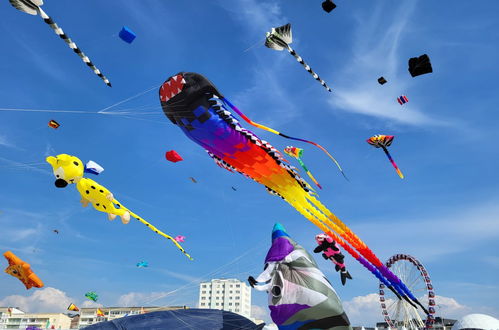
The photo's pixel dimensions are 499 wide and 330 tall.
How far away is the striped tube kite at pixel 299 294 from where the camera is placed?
908 cm

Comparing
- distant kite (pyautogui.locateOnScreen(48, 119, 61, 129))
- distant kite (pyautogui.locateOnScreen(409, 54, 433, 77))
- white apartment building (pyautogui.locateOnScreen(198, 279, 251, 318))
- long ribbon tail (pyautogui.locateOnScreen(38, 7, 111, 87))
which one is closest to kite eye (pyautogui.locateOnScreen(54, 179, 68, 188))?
distant kite (pyautogui.locateOnScreen(48, 119, 61, 129))

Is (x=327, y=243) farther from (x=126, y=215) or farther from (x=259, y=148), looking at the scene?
(x=126, y=215)

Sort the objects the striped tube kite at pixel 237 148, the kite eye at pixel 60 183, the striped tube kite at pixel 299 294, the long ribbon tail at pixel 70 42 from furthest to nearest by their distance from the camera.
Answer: the kite eye at pixel 60 183
the striped tube kite at pixel 237 148
the long ribbon tail at pixel 70 42
the striped tube kite at pixel 299 294

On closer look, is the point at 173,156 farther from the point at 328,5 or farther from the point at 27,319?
the point at 27,319

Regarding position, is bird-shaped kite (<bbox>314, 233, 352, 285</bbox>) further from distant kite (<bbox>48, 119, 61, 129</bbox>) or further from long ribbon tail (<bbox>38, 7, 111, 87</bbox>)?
distant kite (<bbox>48, 119, 61, 129</bbox>)

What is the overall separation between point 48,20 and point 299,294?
404 inches

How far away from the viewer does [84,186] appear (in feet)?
54.6

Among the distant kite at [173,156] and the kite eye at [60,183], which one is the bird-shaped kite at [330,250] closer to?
the distant kite at [173,156]

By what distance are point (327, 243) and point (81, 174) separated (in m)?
11.3

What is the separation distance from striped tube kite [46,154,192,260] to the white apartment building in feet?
313

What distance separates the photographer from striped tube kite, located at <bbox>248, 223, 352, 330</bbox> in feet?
29.8

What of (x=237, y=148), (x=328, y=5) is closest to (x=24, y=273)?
(x=237, y=148)

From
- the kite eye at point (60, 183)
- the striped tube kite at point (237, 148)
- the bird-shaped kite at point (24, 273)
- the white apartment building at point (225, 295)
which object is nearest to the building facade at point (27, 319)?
the white apartment building at point (225, 295)

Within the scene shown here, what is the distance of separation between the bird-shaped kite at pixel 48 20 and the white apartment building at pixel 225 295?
104m
